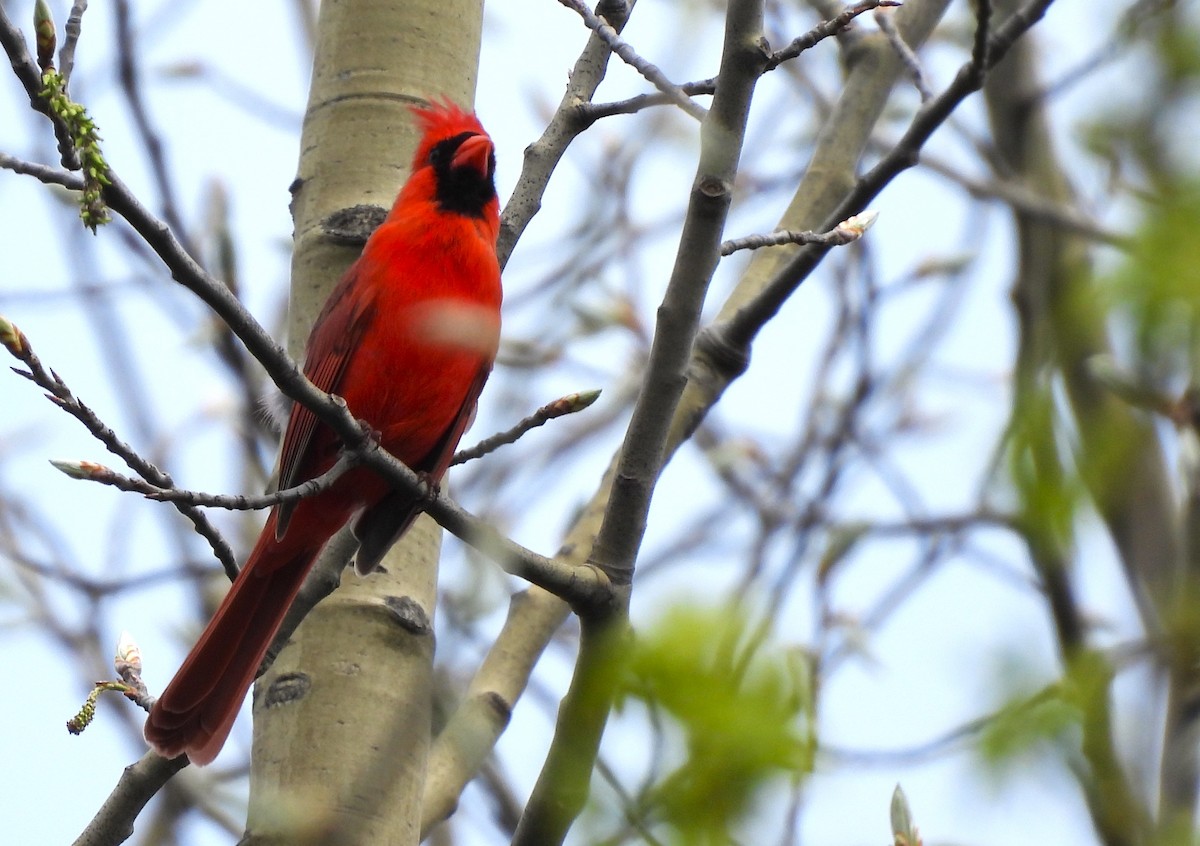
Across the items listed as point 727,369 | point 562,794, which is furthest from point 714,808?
point 727,369

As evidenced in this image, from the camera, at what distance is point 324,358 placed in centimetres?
326

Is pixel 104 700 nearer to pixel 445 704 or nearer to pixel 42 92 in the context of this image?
pixel 445 704

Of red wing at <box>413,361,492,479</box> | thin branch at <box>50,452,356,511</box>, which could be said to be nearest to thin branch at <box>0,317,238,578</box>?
thin branch at <box>50,452,356,511</box>

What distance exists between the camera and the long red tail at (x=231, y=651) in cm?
284

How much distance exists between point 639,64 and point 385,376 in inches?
46.5

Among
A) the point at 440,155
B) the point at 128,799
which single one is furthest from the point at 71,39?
the point at 440,155

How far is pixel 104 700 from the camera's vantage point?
11.8ft

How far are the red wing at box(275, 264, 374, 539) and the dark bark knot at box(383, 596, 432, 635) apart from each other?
38 centimetres

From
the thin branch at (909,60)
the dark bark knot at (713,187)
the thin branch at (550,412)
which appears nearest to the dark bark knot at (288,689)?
the thin branch at (550,412)

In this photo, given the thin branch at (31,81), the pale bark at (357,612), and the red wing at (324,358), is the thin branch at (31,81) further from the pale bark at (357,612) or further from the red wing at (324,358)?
the red wing at (324,358)

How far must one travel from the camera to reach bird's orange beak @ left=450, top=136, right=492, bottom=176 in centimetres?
360

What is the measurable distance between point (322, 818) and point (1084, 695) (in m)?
1.43

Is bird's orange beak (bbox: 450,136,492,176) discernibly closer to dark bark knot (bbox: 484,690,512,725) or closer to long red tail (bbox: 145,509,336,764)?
long red tail (bbox: 145,509,336,764)

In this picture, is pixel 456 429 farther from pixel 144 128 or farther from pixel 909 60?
pixel 909 60
